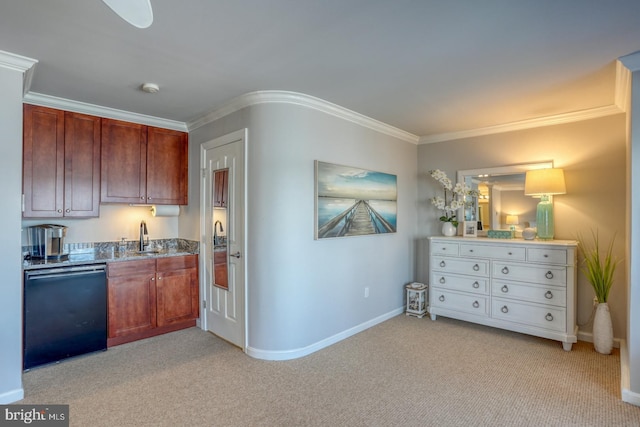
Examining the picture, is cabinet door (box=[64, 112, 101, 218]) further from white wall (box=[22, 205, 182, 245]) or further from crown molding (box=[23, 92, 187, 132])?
white wall (box=[22, 205, 182, 245])

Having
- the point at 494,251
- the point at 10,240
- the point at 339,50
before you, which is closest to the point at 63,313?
the point at 10,240

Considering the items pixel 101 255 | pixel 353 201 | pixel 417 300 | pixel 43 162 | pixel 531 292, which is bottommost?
pixel 417 300

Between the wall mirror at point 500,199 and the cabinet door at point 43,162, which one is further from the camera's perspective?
the wall mirror at point 500,199

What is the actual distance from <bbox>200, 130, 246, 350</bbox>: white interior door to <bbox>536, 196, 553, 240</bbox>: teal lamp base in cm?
313

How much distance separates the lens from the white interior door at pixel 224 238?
10.7ft

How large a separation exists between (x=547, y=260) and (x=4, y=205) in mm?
4584

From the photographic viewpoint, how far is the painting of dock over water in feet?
10.9

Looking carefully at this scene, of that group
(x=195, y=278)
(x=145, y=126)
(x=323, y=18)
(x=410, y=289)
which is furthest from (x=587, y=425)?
(x=145, y=126)

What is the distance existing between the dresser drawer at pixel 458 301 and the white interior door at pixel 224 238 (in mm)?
2301

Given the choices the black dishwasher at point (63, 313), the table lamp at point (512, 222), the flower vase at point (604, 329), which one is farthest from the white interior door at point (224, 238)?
the flower vase at point (604, 329)

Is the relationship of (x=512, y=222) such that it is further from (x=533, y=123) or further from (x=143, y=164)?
(x=143, y=164)

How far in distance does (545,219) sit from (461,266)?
3.26 ft

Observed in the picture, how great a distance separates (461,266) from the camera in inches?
153

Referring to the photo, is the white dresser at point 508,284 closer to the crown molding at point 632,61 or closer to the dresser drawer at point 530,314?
the dresser drawer at point 530,314
